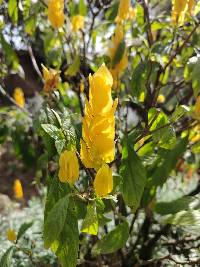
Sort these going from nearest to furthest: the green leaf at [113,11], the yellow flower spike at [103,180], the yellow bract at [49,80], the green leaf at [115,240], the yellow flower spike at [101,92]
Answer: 1. the yellow flower spike at [101,92]
2. the yellow flower spike at [103,180]
3. the green leaf at [115,240]
4. the yellow bract at [49,80]
5. the green leaf at [113,11]

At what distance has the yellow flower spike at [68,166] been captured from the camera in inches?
36.4

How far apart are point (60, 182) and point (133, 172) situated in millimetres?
183

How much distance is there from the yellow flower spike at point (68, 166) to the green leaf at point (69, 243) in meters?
0.11

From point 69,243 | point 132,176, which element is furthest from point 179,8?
point 69,243

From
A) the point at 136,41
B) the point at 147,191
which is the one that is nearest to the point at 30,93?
the point at 136,41

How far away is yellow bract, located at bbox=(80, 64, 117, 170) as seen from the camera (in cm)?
80

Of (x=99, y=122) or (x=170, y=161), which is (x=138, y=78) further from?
(x=99, y=122)

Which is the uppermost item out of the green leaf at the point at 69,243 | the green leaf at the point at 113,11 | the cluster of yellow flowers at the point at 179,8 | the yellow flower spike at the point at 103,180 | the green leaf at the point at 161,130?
the green leaf at the point at 113,11

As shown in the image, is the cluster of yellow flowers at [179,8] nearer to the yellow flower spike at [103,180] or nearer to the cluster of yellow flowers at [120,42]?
the cluster of yellow flowers at [120,42]

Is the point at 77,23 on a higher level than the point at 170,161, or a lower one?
higher

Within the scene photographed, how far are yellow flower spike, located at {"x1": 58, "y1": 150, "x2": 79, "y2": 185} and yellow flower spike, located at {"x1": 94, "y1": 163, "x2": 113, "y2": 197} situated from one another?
0.06 meters

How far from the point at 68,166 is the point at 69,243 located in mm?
191

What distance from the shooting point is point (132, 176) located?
1.09m

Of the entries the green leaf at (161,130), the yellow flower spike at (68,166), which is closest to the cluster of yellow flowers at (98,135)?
the yellow flower spike at (68,166)
